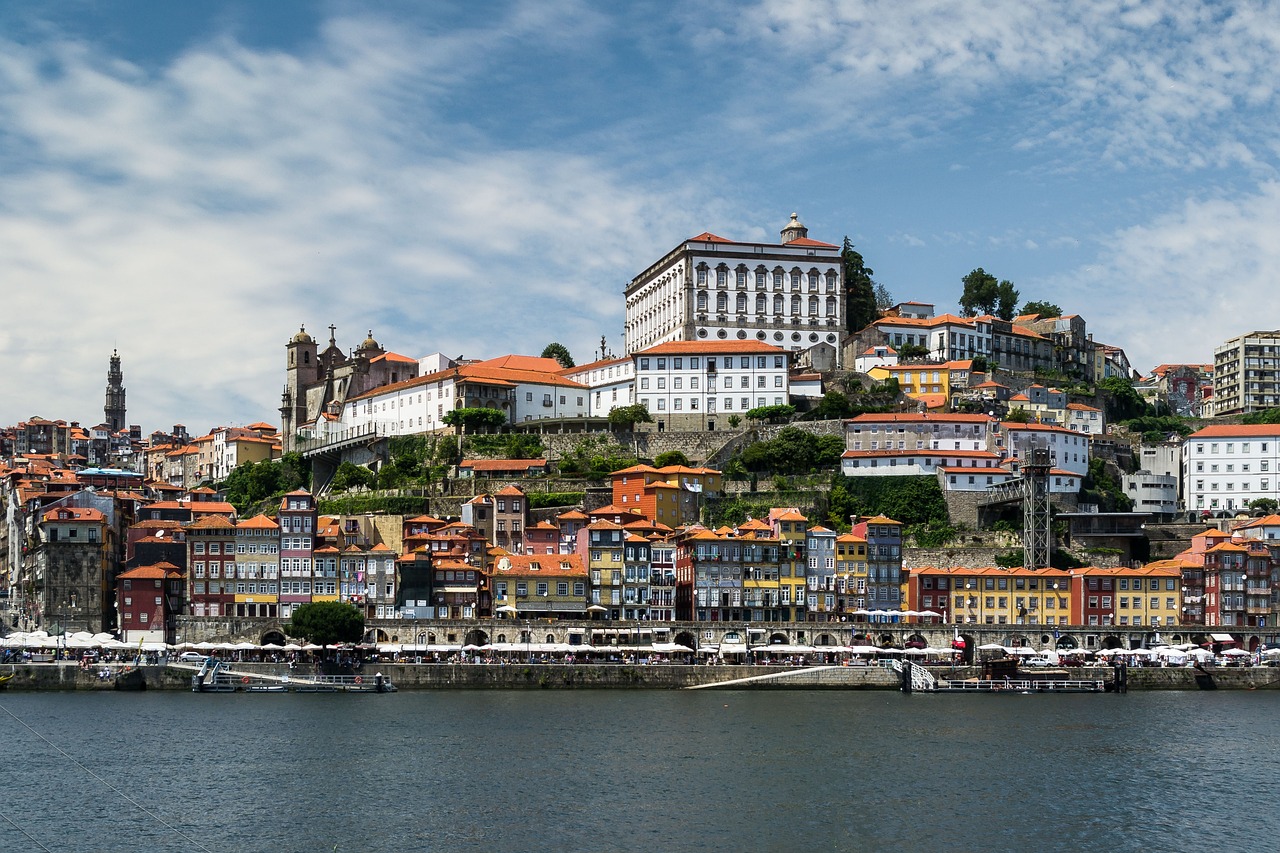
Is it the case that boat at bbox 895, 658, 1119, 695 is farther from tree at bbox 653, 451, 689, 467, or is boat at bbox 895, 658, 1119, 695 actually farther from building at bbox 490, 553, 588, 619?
tree at bbox 653, 451, 689, 467

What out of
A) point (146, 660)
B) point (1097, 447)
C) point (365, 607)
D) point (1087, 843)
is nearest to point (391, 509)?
point (365, 607)

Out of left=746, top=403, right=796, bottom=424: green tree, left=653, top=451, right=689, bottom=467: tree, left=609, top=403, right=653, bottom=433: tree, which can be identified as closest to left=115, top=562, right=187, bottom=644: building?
left=653, top=451, right=689, bottom=467: tree

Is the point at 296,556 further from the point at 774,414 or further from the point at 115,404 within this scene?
the point at 115,404

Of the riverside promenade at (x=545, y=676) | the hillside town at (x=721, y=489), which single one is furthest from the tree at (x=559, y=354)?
the riverside promenade at (x=545, y=676)

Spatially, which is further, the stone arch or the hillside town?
the hillside town

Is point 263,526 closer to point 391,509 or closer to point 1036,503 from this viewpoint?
point 391,509

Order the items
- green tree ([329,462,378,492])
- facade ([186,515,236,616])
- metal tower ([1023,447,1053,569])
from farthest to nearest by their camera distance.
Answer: green tree ([329,462,378,492]), metal tower ([1023,447,1053,569]), facade ([186,515,236,616])

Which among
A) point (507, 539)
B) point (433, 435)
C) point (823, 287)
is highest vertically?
point (823, 287)

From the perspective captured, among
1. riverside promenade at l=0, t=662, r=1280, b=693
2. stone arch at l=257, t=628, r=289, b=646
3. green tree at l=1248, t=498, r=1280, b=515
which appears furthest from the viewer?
green tree at l=1248, t=498, r=1280, b=515
